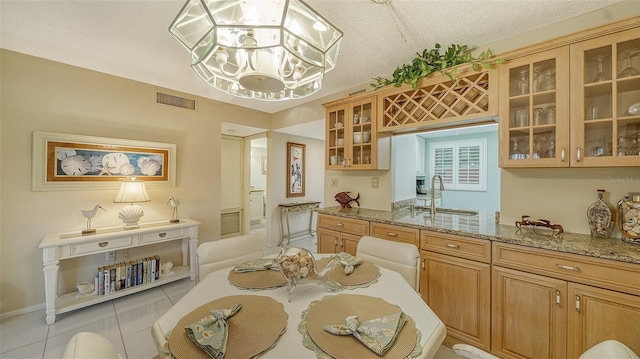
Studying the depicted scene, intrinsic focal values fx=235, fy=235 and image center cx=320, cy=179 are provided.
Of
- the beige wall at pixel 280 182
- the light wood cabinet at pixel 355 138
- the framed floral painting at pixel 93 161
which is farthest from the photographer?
the beige wall at pixel 280 182

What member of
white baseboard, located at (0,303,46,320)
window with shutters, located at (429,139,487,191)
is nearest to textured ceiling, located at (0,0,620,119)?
window with shutters, located at (429,139,487,191)

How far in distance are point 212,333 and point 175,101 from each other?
3297 millimetres

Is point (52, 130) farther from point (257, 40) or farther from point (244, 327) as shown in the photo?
Result: point (244, 327)

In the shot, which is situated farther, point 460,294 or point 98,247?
point 98,247

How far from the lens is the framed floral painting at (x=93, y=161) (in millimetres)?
2365

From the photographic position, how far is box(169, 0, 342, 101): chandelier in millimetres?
908

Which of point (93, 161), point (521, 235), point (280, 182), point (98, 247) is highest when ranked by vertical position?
point (93, 161)

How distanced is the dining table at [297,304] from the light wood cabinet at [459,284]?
0.74 m

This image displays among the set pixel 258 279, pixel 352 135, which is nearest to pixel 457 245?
pixel 258 279

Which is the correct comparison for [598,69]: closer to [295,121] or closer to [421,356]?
[421,356]

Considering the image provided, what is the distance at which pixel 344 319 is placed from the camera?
97 centimetres

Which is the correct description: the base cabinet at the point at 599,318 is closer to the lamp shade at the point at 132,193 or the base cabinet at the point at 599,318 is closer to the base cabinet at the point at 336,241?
the base cabinet at the point at 336,241

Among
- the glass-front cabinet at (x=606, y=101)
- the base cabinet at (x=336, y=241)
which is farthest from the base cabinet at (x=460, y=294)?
the glass-front cabinet at (x=606, y=101)

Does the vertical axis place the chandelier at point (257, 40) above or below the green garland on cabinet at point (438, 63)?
below
